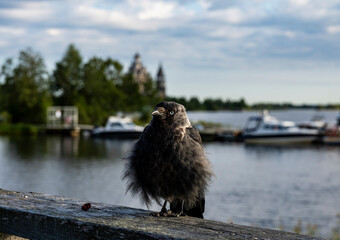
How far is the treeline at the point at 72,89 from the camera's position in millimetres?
76750

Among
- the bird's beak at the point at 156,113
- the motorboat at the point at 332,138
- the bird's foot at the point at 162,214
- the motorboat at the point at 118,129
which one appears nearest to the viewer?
the bird's foot at the point at 162,214

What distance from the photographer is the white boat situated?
60.1 metres

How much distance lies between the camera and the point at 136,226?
238 centimetres

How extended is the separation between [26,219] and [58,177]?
99.8 ft

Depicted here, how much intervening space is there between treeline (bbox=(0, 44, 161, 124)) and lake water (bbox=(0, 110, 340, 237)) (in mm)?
20990

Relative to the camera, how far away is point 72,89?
272 ft

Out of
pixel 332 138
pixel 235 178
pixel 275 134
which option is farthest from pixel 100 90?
pixel 235 178

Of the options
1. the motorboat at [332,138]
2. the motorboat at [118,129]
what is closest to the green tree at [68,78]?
the motorboat at [118,129]

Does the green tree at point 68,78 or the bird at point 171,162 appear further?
the green tree at point 68,78

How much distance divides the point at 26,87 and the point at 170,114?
77.1 metres

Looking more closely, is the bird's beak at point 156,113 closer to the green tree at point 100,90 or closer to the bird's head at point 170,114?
the bird's head at point 170,114

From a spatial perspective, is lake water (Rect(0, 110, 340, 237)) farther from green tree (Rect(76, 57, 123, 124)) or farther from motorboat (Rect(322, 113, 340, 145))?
green tree (Rect(76, 57, 123, 124))

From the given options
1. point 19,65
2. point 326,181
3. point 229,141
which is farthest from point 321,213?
point 19,65

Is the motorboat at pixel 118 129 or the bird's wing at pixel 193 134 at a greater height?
the bird's wing at pixel 193 134
